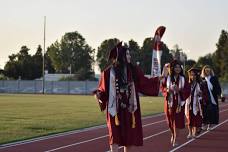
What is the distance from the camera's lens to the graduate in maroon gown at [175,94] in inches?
565

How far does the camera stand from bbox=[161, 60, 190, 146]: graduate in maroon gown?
1434 centimetres

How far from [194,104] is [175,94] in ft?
9.85

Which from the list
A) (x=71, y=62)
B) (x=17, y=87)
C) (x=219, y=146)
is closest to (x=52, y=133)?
(x=219, y=146)

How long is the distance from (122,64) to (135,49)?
124 meters

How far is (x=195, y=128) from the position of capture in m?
16.9

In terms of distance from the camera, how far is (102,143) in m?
14.5

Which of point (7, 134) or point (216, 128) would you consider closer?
point (7, 134)

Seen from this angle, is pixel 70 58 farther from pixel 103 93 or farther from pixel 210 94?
pixel 103 93

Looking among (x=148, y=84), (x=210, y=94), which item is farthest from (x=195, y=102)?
(x=148, y=84)

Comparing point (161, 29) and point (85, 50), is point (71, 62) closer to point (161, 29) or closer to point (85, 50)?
point (85, 50)

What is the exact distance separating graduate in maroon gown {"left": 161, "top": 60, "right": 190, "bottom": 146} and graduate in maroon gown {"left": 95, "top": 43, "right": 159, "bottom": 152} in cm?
488

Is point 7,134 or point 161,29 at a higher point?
point 161,29

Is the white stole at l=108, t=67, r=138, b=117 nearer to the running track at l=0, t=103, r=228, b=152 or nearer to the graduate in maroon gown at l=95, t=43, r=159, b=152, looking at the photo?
the graduate in maroon gown at l=95, t=43, r=159, b=152

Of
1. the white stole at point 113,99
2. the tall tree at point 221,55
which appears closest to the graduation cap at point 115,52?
the white stole at point 113,99
